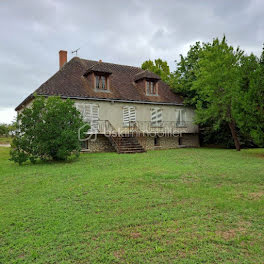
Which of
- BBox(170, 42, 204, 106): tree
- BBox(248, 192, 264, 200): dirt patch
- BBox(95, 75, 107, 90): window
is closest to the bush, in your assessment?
BBox(95, 75, 107, 90): window

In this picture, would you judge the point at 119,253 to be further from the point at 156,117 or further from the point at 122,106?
the point at 156,117

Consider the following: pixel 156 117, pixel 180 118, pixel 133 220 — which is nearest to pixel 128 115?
pixel 156 117

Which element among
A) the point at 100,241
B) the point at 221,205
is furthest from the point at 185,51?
the point at 100,241

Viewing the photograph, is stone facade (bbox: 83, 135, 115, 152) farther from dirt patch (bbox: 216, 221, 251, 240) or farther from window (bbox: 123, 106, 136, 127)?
dirt patch (bbox: 216, 221, 251, 240)

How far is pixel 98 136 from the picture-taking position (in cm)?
1919

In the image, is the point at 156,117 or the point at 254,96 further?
the point at 156,117

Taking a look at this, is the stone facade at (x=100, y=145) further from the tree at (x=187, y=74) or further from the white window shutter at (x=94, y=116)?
the tree at (x=187, y=74)

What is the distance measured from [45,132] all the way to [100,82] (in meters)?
8.34

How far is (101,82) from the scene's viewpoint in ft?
65.7

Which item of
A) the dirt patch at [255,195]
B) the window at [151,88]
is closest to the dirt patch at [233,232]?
the dirt patch at [255,195]

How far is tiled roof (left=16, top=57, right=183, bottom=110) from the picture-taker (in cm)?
1805

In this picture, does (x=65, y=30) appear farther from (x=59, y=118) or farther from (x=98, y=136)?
(x=98, y=136)

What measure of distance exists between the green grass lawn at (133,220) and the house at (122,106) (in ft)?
34.0

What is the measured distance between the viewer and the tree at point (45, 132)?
12648 millimetres
